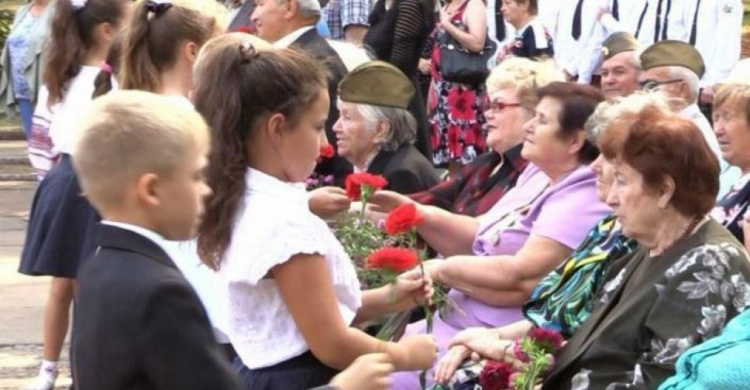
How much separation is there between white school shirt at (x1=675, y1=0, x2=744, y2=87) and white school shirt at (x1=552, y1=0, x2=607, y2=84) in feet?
2.07

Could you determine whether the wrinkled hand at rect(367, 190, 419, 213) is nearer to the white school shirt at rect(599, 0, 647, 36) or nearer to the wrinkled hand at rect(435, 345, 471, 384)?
the wrinkled hand at rect(435, 345, 471, 384)

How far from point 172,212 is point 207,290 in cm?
168

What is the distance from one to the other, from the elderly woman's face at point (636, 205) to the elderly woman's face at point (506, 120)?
1.42 metres

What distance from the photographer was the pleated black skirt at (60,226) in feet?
19.7

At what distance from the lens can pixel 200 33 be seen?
5430 mm

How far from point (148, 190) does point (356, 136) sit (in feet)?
10.9

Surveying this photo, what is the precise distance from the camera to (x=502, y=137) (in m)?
5.73

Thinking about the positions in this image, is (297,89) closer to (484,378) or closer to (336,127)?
(484,378)

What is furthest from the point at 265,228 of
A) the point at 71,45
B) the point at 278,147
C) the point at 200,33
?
the point at 71,45

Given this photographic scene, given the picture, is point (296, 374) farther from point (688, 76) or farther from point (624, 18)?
point (624, 18)

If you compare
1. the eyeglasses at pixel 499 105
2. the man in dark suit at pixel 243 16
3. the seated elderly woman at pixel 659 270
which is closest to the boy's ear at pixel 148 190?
the seated elderly woman at pixel 659 270

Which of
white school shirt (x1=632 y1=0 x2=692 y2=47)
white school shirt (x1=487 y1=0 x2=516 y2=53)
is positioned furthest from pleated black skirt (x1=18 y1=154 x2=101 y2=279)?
white school shirt (x1=487 y1=0 x2=516 y2=53)

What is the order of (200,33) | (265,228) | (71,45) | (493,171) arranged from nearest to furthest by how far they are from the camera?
(265,228) < (200,33) < (493,171) < (71,45)

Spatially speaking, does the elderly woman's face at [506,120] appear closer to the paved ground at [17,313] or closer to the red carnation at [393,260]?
the red carnation at [393,260]
